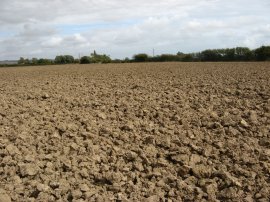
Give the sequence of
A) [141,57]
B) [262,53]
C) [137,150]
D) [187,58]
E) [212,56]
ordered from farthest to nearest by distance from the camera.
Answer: [141,57] → [187,58] → [212,56] → [262,53] → [137,150]

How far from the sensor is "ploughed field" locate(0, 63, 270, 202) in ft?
17.8

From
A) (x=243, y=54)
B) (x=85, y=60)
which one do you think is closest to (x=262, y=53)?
(x=243, y=54)

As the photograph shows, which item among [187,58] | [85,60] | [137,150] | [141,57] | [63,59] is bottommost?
[137,150]

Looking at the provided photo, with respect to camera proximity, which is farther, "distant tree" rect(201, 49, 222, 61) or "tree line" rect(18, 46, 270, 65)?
"distant tree" rect(201, 49, 222, 61)

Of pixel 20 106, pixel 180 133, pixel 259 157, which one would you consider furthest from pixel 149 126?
pixel 20 106

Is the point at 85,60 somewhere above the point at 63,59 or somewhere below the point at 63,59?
below

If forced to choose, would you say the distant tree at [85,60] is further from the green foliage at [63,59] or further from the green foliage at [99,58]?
the green foliage at [63,59]

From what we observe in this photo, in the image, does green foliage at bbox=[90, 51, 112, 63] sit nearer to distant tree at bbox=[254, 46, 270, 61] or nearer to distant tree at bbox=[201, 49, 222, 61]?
distant tree at bbox=[201, 49, 222, 61]

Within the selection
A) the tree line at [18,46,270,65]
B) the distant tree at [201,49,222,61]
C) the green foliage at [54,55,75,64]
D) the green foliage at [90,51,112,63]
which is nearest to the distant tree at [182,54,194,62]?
the tree line at [18,46,270,65]

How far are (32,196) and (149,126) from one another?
293 cm

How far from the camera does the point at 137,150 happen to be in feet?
21.5

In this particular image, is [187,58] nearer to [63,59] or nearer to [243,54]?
[243,54]

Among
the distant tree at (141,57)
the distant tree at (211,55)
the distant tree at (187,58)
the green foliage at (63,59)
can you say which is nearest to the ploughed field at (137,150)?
the distant tree at (211,55)

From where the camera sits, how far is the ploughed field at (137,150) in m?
5.43
